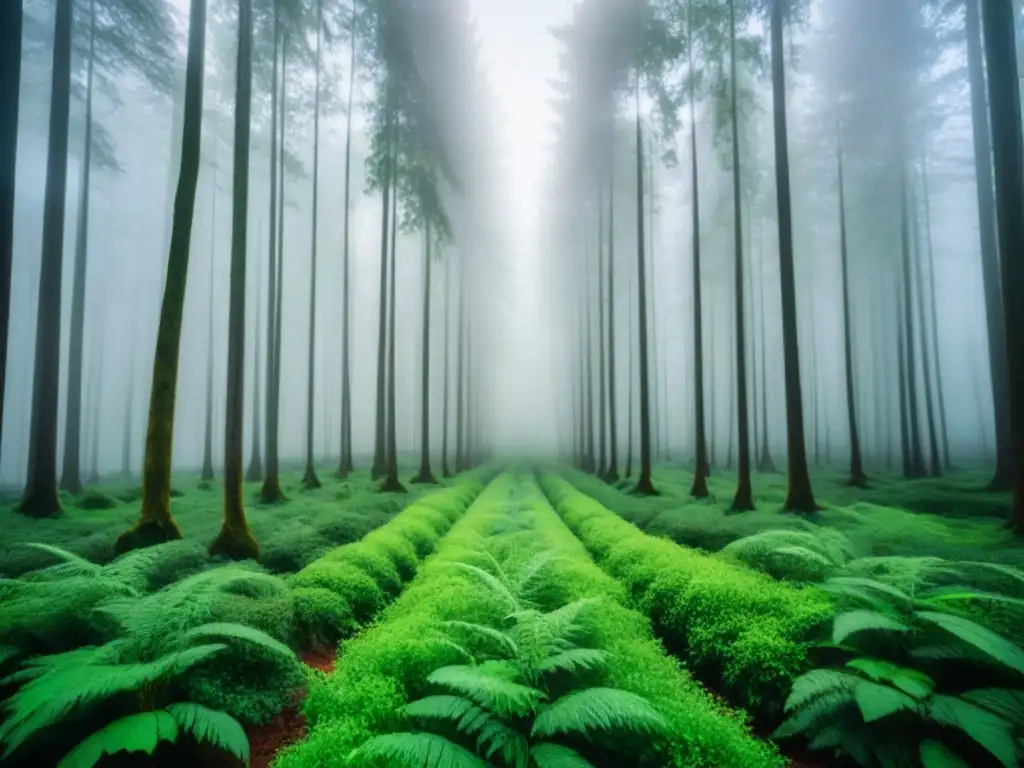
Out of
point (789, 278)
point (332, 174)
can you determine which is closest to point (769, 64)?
point (789, 278)

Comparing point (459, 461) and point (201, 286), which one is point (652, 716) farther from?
point (201, 286)

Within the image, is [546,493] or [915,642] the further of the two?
[546,493]

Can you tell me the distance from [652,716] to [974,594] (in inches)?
118

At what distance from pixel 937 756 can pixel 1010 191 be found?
9.38 m

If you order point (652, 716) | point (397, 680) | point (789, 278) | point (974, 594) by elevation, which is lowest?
point (397, 680)

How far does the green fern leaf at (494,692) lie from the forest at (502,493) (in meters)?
0.03

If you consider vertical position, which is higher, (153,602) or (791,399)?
(791,399)

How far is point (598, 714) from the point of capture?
9.16 ft

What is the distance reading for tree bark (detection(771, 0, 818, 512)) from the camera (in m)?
11.1

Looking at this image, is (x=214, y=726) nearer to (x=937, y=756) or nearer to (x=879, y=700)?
(x=879, y=700)

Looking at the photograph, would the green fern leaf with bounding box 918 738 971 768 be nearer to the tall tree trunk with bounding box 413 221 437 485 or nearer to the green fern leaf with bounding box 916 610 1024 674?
the green fern leaf with bounding box 916 610 1024 674

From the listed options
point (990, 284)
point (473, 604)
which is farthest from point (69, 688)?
point (990, 284)

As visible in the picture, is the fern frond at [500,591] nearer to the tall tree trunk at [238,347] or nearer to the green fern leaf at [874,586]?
the green fern leaf at [874,586]

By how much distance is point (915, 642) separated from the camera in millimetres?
3699
